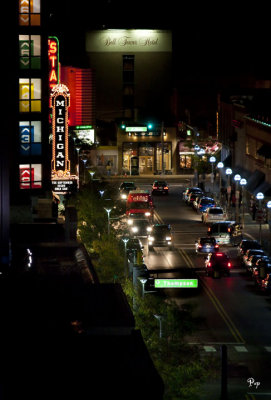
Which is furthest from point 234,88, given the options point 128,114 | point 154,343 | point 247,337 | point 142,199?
point 154,343

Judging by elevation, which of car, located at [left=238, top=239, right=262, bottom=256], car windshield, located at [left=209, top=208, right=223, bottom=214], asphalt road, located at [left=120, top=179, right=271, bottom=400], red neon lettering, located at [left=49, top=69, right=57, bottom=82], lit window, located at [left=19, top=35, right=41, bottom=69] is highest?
lit window, located at [left=19, top=35, right=41, bottom=69]

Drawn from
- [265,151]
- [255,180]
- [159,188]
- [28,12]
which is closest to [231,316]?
[28,12]

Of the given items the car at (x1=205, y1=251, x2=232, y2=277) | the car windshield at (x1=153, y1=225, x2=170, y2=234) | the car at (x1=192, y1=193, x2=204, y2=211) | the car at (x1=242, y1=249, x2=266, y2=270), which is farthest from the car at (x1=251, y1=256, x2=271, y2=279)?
the car at (x1=192, y1=193, x2=204, y2=211)

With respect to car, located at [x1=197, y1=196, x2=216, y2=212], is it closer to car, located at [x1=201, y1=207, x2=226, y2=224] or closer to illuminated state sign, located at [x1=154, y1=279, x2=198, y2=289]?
car, located at [x1=201, y1=207, x2=226, y2=224]

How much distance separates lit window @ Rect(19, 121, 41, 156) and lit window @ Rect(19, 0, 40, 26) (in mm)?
6304

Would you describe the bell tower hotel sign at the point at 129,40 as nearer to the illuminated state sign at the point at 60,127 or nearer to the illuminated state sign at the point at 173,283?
the illuminated state sign at the point at 60,127

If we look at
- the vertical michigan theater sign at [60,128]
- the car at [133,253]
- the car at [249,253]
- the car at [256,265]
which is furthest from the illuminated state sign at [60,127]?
the car at [256,265]

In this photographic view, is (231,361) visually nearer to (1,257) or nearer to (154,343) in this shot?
(154,343)

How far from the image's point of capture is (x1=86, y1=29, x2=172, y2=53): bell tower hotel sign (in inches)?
5271

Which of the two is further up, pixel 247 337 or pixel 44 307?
pixel 44 307

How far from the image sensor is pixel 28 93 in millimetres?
61562

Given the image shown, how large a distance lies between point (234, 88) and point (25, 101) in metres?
79.6

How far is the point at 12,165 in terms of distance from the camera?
57219mm

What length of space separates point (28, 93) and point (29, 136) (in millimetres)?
2779
